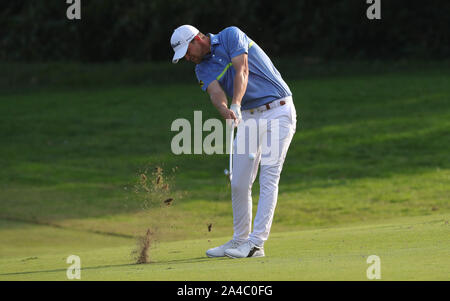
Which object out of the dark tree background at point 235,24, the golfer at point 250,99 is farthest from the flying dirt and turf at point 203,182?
the dark tree background at point 235,24

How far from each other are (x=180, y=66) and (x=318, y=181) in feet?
46.7

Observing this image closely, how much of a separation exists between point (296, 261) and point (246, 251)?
2.40 feet

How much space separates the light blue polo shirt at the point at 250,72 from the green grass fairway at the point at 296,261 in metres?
1.32

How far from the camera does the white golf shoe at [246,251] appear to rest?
744 cm

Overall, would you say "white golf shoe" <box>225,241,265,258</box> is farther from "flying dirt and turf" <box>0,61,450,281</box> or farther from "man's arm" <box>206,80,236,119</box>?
"man's arm" <box>206,80,236,119</box>

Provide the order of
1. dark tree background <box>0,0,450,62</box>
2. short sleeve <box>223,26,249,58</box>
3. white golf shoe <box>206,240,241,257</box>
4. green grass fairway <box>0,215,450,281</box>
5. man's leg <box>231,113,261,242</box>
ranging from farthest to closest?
dark tree background <box>0,0,450,62</box> < white golf shoe <box>206,240,241,257</box> < man's leg <box>231,113,261,242</box> < short sleeve <box>223,26,249,58</box> < green grass fairway <box>0,215,450,281</box>

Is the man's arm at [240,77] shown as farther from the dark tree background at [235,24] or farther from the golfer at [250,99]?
Result: the dark tree background at [235,24]

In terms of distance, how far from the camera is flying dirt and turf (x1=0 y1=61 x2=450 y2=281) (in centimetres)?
734

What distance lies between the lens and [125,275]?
647 centimetres

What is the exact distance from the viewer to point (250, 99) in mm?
7484

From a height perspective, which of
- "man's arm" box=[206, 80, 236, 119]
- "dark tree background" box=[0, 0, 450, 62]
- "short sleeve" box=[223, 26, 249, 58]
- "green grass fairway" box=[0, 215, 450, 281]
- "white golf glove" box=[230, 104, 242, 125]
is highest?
"dark tree background" box=[0, 0, 450, 62]

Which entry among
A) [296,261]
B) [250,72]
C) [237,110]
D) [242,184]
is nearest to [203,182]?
[242,184]

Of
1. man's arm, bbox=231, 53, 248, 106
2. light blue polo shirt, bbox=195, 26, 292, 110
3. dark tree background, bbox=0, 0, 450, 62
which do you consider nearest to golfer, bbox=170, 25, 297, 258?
light blue polo shirt, bbox=195, 26, 292, 110
